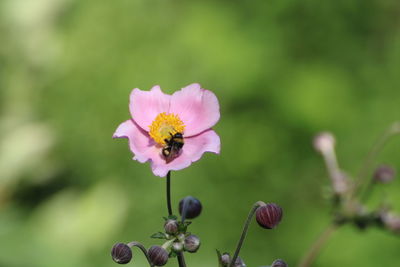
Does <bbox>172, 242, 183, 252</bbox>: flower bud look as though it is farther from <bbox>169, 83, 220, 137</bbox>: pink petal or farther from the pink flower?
<bbox>169, 83, 220, 137</bbox>: pink petal

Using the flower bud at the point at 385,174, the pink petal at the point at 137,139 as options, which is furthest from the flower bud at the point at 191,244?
the flower bud at the point at 385,174

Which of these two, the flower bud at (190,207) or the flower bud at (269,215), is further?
the flower bud at (190,207)

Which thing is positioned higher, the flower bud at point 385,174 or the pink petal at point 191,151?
the flower bud at point 385,174

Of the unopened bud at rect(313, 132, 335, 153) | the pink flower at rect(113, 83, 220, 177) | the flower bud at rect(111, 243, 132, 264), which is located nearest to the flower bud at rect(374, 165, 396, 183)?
the unopened bud at rect(313, 132, 335, 153)

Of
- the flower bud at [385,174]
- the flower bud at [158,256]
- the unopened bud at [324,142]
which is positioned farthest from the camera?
the unopened bud at [324,142]

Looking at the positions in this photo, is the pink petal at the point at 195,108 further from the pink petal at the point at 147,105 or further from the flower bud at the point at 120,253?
the flower bud at the point at 120,253

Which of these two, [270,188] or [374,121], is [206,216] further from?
[374,121]

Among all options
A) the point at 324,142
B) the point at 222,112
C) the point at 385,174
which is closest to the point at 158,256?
the point at 385,174
